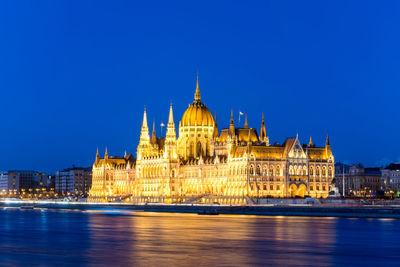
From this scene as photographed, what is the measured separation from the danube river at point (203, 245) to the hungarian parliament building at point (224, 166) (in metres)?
65.8

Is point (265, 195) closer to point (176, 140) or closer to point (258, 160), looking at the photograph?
point (258, 160)

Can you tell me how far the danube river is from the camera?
186ft

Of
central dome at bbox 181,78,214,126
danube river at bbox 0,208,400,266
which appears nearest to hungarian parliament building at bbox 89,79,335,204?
central dome at bbox 181,78,214,126

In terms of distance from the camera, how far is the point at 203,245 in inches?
2648

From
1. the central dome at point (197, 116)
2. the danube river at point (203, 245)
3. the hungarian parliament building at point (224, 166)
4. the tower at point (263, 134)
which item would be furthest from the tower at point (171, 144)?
the danube river at point (203, 245)

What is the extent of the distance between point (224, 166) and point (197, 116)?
25635 millimetres

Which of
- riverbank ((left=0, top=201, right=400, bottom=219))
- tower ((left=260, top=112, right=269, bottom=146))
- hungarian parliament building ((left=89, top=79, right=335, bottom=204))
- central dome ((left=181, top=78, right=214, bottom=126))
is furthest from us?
central dome ((left=181, top=78, right=214, bottom=126))

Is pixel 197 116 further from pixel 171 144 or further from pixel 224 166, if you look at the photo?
pixel 224 166

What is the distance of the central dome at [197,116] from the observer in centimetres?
18888

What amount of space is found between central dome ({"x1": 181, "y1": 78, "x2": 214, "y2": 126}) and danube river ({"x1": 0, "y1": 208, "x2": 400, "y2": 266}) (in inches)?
3753

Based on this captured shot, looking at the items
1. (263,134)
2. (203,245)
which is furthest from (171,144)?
(203,245)

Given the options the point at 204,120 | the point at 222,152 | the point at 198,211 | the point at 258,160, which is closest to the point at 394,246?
the point at 198,211

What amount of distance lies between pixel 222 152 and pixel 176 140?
1757 centimetres

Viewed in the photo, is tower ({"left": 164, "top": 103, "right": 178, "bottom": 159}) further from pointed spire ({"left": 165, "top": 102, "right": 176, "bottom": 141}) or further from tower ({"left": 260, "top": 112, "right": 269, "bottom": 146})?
tower ({"left": 260, "top": 112, "right": 269, "bottom": 146})
